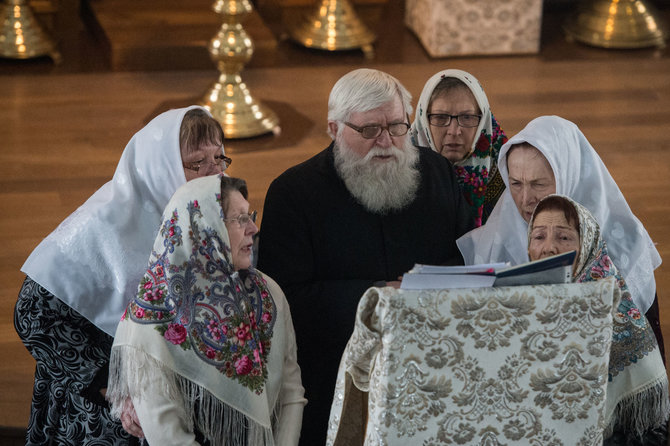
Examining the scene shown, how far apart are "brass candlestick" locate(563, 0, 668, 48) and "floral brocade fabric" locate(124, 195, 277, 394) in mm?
6099

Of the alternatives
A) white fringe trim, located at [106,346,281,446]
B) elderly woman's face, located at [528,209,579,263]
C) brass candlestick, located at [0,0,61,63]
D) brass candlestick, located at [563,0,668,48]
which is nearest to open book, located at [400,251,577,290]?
elderly woman's face, located at [528,209,579,263]

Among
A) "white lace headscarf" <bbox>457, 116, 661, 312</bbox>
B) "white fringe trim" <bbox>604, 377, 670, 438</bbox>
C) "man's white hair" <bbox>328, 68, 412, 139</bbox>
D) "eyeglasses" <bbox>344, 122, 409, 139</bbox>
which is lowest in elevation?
"white fringe trim" <bbox>604, 377, 670, 438</bbox>

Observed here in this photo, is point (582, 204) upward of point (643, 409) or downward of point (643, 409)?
upward

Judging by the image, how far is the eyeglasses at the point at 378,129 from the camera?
10.7 feet

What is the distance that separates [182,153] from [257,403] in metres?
0.85

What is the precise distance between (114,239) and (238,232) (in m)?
0.52

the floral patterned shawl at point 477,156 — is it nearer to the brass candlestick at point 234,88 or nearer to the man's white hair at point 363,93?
the man's white hair at point 363,93

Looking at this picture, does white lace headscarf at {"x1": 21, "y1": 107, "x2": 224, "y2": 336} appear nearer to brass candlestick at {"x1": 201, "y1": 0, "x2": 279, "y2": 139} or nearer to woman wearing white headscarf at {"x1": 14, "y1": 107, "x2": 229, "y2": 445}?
woman wearing white headscarf at {"x1": 14, "y1": 107, "x2": 229, "y2": 445}

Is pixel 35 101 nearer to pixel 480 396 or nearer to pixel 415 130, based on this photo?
pixel 415 130

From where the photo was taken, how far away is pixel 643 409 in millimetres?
2844

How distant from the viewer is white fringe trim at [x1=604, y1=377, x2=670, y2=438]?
2.82 metres


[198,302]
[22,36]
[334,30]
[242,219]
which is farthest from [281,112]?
[198,302]

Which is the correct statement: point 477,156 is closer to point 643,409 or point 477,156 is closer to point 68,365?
point 643,409

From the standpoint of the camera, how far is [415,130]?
13.0ft
